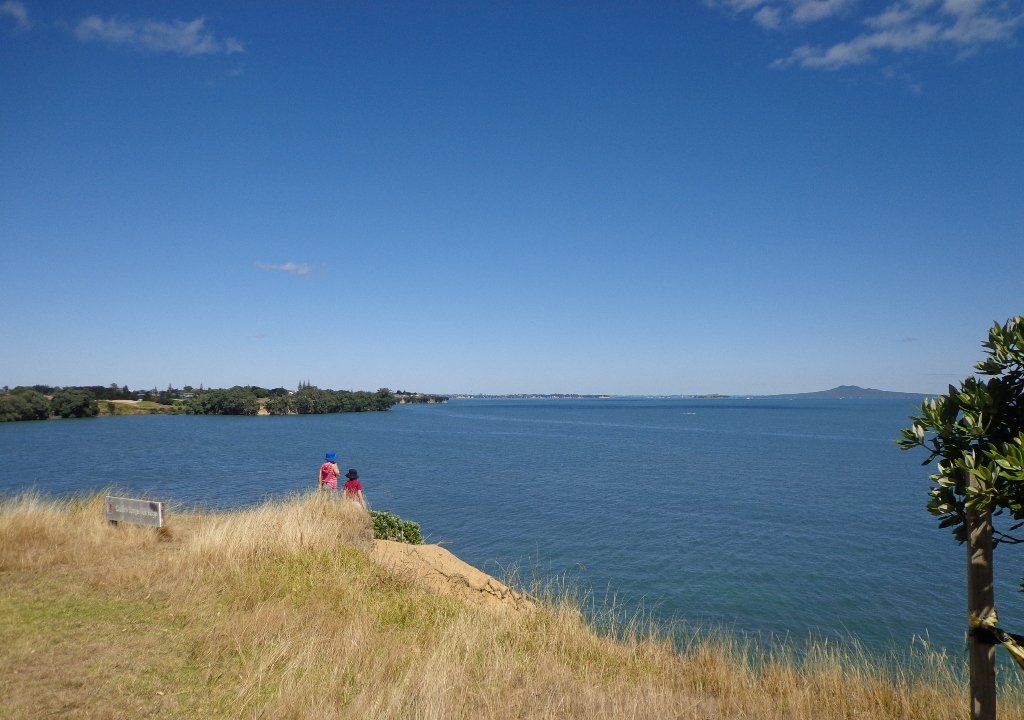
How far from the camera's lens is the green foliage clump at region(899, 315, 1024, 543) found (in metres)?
3.71

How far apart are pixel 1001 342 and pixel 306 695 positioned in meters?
6.19

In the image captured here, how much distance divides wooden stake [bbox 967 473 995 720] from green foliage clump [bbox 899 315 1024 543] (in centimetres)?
10

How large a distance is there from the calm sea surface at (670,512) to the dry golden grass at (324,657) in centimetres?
442

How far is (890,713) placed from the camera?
6.00 meters

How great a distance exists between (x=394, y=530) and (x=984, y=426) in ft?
47.0

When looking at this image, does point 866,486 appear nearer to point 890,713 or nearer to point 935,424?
point 890,713

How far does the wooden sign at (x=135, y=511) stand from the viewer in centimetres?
1189

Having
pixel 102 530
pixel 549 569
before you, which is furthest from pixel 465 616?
pixel 549 569

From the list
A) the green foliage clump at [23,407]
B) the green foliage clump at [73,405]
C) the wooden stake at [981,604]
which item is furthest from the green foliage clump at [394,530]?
the green foliage clump at [73,405]

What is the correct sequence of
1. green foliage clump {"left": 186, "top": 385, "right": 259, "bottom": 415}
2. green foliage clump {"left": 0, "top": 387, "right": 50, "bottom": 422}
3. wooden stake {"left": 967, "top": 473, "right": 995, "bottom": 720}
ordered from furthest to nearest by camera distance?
green foliage clump {"left": 186, "top": 385, "right": 259, "bottom": 415} → green foliage clump {"left": 0, "top": 387, "right": 50, "bottom": 422} → wooden stake {"left": 967, "top": 473, "right": 995, "bottom": 720}

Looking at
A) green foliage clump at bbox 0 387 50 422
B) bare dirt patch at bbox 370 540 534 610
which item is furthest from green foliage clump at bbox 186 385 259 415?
bare dirt patch at bbox 370 540 534 610

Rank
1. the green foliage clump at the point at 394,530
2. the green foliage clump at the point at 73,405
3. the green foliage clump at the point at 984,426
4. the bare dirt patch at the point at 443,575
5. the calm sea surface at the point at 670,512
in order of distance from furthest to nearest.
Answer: the green foliage clump at the point at 73,405, the calm sea surface at the point at 670,512, the green foliage clump at the point at 394,530, the bare dirt patch at the point at 443,575, the green foliage clump at the point at 984,426

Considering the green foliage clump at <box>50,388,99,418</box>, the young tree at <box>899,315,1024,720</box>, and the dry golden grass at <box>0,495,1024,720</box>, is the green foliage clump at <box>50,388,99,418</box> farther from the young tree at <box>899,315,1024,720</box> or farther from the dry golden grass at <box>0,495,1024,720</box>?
the young tree at <box>899,315,1024,720</box>

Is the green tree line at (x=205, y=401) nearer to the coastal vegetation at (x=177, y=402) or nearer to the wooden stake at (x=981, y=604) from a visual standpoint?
the coastal vegetation at (x=177, y=402)
